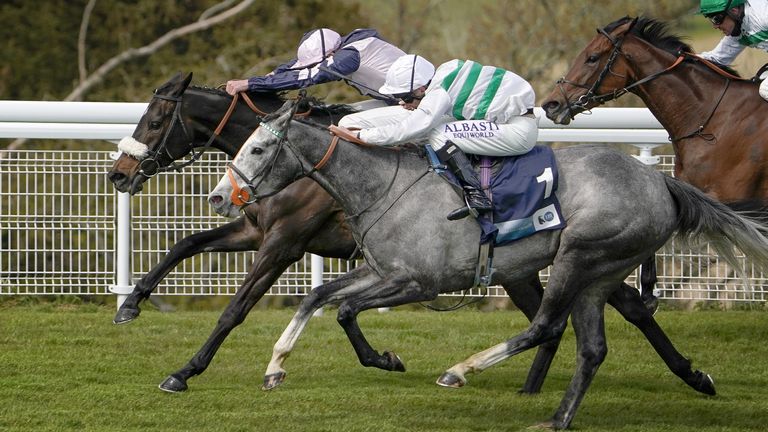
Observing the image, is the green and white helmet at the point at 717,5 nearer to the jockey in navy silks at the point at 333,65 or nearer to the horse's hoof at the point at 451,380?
the jockey in navy silks at the point at 333,65

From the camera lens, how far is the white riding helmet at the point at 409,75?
5891 mm

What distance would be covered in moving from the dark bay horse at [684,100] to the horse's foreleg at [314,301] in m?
1.94

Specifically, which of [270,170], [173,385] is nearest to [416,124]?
[270,170]

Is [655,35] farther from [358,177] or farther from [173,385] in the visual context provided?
[173,385]

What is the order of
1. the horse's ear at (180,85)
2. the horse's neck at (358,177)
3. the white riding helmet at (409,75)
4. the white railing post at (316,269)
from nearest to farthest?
1. the horse's neck at (358,177)
2. the white riding helmet at (409,75)
3. the horse's ear at (180,85)
4. the white railing post at (316,269)

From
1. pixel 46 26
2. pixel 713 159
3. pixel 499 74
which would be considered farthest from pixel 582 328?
pixel 46 26

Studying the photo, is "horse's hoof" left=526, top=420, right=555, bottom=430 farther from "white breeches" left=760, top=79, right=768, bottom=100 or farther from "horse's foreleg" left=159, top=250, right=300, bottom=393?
"white breeches" left=760, top=79, right=768, bottom=100

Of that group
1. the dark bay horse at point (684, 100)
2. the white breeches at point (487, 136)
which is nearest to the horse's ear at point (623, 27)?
the dark bay horse at point (684, 100)

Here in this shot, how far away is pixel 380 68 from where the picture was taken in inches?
269

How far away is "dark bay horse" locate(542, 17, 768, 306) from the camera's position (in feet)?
22.5

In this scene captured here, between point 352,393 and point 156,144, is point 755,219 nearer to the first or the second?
point 352,393

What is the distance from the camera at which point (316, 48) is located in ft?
22.3

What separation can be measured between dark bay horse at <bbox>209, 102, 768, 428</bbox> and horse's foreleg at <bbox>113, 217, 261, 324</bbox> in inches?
44.8

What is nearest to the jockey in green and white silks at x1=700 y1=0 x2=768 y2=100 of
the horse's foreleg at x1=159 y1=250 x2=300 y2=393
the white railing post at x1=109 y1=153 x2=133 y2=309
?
the horse's foreleg at x1=159 y1=250 x2=300 y2=393
